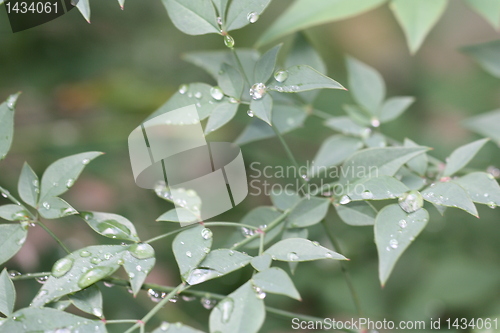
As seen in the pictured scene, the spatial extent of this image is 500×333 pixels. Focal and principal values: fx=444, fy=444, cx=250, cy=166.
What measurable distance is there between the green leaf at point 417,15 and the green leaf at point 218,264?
1.74ft

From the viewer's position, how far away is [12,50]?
54.4 inches

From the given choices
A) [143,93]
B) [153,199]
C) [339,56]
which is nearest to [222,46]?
[143,93]

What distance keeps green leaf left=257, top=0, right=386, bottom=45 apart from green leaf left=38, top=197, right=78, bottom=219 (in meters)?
0.48

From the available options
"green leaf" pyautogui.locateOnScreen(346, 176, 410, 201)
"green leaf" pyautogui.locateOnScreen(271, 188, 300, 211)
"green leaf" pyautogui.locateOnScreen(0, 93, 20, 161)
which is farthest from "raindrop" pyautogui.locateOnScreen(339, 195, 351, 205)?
"green leaf" pyautogui.locateOnScreen(0, 93, 20, 161)

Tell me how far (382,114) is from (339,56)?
1037mm

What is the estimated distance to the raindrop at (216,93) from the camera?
62 cm

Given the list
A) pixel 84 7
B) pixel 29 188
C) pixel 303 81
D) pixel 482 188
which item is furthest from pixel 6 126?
pixel 482 188

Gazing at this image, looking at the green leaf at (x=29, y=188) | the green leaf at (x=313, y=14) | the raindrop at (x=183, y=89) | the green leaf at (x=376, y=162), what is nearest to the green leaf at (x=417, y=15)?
the green leaf at (x=313, y=14)

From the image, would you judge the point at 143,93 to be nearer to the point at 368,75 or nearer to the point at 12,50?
the point at 12,50

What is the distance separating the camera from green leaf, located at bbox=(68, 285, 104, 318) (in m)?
0.52

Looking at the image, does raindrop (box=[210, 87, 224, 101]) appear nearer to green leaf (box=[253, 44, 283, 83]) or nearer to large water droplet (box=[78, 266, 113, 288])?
green leaf (box=[253, 44, 283, 83])

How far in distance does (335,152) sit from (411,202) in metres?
0.26

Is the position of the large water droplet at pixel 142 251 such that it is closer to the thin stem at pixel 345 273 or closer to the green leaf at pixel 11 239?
the green leaf at pixel 11 239

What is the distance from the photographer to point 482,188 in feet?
1.83
